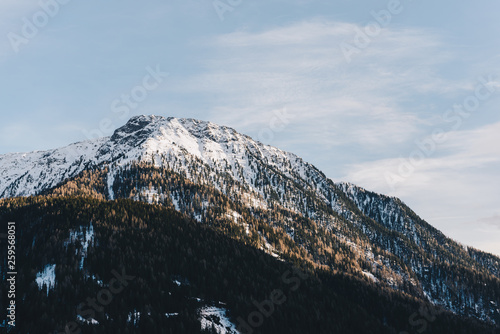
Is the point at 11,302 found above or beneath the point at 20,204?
beneath

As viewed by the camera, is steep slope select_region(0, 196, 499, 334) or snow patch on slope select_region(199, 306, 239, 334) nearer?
steep slope select_region(0, 196, 499, 334)

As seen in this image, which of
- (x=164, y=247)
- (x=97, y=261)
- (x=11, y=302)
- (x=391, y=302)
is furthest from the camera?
(x=391, y=302)

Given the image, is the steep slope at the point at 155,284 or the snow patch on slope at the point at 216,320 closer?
the steep slope at the point at 155,284

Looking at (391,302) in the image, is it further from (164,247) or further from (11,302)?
(11,302)

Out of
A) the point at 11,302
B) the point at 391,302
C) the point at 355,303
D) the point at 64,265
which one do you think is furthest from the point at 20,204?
the point at 391,302

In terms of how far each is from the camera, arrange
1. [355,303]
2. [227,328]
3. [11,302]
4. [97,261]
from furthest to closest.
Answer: [355,303]
[97,261]
[227,328]
[11,302]

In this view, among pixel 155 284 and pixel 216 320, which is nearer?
pixel 216 320

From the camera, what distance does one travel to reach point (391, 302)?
200 m

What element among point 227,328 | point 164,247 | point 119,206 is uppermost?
point 119,206

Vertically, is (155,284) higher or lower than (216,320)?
higher

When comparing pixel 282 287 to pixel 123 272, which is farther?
pixel 282 287

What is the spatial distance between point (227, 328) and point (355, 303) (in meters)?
84.8

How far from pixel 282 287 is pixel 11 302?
109m

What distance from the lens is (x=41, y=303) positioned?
115m
